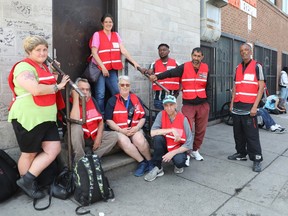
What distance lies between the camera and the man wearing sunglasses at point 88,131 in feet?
10.9

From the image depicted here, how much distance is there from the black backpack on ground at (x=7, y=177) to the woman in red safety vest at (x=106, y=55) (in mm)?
1617

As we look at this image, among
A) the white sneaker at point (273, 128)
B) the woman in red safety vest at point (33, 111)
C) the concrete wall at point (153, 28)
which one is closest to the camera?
the woman in red safety vest at point (33, 111)

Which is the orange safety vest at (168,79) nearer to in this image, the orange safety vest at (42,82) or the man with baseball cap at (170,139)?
the man with baseball cap at (170,139)

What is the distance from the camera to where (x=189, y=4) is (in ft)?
20.9

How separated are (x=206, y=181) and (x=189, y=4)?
13.8ft

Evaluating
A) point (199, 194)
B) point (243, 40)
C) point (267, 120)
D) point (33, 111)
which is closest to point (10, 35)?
point (33, 111)

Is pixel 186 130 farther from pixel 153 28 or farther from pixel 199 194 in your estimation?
pixel 153 28

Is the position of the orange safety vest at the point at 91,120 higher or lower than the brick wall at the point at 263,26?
lower

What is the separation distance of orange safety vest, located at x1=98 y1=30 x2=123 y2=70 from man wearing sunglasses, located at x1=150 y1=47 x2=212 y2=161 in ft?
2.03

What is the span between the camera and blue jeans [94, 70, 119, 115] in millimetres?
4348

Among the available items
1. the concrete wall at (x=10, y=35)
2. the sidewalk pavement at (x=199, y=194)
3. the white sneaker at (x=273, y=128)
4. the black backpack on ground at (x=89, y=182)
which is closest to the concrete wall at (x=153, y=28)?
the concrete wall at (x=10, y=35)

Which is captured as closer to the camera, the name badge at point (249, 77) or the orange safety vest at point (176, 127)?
the orange safety vest at point (176, 127)

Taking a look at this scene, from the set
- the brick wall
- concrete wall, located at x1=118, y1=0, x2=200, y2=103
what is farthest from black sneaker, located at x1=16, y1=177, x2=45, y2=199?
the brick wall

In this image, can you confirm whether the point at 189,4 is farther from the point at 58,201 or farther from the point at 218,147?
the point at 58,201
